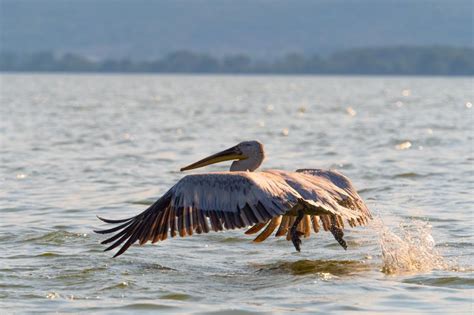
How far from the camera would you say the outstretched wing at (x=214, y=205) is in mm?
8570

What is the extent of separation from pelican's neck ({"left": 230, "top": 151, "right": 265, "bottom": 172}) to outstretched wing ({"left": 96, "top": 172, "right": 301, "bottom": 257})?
3.85ft

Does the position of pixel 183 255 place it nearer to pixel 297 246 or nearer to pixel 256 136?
pixel 297 246

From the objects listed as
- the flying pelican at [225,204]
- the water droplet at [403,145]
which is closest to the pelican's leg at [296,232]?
the flying pelican at [225,204]

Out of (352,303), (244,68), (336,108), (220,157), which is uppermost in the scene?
(244,68)

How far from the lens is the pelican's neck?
32.9ft

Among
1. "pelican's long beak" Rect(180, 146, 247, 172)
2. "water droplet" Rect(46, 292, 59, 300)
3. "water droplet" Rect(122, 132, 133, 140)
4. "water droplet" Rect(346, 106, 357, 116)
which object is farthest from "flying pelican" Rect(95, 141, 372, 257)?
"water droplet" Rect(346, 106, 357, 116)

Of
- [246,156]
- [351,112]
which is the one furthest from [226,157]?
[351,112]

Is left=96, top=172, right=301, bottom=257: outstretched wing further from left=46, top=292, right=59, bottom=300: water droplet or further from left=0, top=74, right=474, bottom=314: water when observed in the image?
left=46, top=292, right=59, bottom=300: water droplet

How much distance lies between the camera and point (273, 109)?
38.1 metres

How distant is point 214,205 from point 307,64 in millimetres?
128515

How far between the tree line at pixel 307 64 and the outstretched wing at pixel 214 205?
122181 millimetres

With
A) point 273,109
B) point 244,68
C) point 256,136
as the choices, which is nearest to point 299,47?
point 244,68

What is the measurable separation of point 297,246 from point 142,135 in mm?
14303

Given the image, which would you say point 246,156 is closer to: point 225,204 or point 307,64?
point 225,204
